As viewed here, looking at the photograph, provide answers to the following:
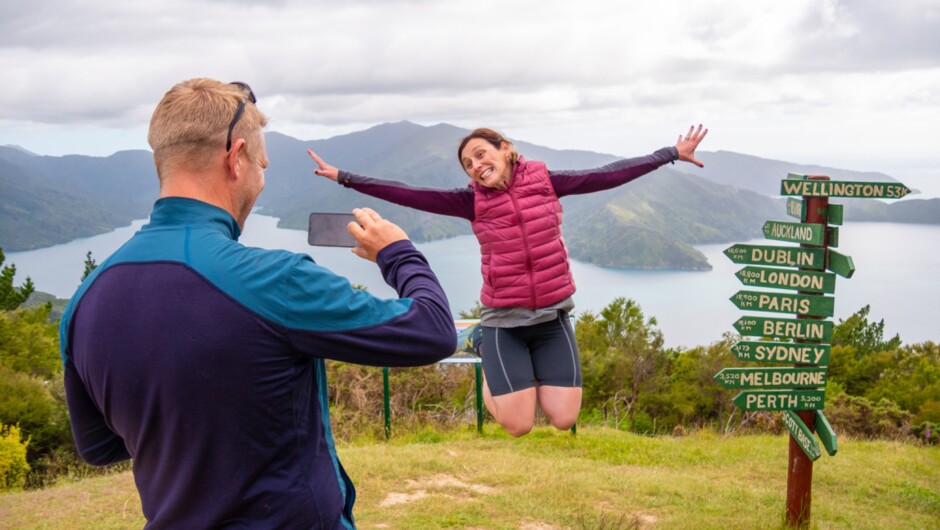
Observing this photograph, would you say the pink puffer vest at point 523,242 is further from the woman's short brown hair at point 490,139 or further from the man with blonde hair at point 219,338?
the man with blonde hair at point 219,338

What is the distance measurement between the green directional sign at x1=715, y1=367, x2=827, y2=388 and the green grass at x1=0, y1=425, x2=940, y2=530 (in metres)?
1.18

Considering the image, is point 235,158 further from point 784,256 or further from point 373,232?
point 784,256

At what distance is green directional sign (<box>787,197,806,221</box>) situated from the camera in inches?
253

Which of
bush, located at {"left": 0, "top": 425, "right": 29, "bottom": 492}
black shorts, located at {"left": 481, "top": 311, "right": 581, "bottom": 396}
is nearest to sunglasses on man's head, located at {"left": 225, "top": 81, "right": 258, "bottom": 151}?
black shorts, located at {"left": 481, "top": 311, "right": 581, "bottom": 396}

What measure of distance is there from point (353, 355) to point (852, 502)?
7381mm

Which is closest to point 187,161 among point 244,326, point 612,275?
point 244,326

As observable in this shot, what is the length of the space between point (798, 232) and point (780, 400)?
136cm

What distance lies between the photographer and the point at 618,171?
20.5ft

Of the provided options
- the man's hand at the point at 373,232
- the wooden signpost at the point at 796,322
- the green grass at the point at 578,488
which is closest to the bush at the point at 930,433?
the green grass at the point at 578,488

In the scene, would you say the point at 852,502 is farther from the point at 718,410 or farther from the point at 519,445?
the point at 718,410

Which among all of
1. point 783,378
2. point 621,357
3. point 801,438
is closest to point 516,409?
point 783,378

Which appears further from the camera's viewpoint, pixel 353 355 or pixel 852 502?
pixel 852 502

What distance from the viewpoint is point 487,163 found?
615cm

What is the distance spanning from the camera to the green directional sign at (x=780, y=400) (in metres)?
6.38
